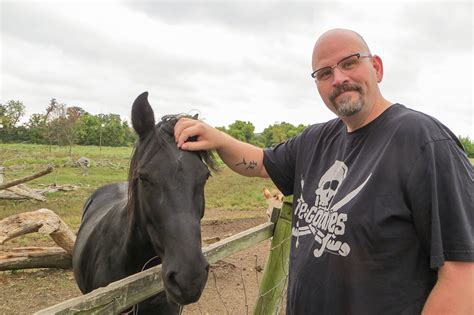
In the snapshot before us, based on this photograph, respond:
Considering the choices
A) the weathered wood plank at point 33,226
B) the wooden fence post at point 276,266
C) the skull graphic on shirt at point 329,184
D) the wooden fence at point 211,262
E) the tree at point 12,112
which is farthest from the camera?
the tree at point 12,112

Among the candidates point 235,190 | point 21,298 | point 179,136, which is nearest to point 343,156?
point 179,136

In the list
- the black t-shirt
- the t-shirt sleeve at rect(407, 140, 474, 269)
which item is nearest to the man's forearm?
the black t-shirt

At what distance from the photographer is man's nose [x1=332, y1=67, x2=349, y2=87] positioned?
200cm

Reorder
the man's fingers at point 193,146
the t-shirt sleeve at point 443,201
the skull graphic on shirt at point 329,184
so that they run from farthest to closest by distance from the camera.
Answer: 1. the man's fingers at point 193,146
2. the skull graphic on shirt at point 329,184
3. the t-shirt sleeve at point 443,201

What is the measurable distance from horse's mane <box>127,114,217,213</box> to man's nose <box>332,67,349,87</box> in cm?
101

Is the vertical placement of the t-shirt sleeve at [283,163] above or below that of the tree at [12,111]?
below

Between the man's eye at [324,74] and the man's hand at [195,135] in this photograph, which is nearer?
the man's eye at [324,74]

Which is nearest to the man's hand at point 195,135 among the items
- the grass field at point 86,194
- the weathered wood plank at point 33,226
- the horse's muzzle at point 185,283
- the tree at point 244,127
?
the horse's muzzle at point 185,283

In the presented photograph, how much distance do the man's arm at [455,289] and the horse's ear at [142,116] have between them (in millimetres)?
1913

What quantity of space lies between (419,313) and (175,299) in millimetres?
1214

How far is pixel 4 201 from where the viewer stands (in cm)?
1330

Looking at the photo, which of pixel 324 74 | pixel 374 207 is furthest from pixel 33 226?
pixel 374 207

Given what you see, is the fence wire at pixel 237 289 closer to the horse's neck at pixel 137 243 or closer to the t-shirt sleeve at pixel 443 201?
the horse's neck at pixel 137 243

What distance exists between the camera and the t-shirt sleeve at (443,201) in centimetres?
145
